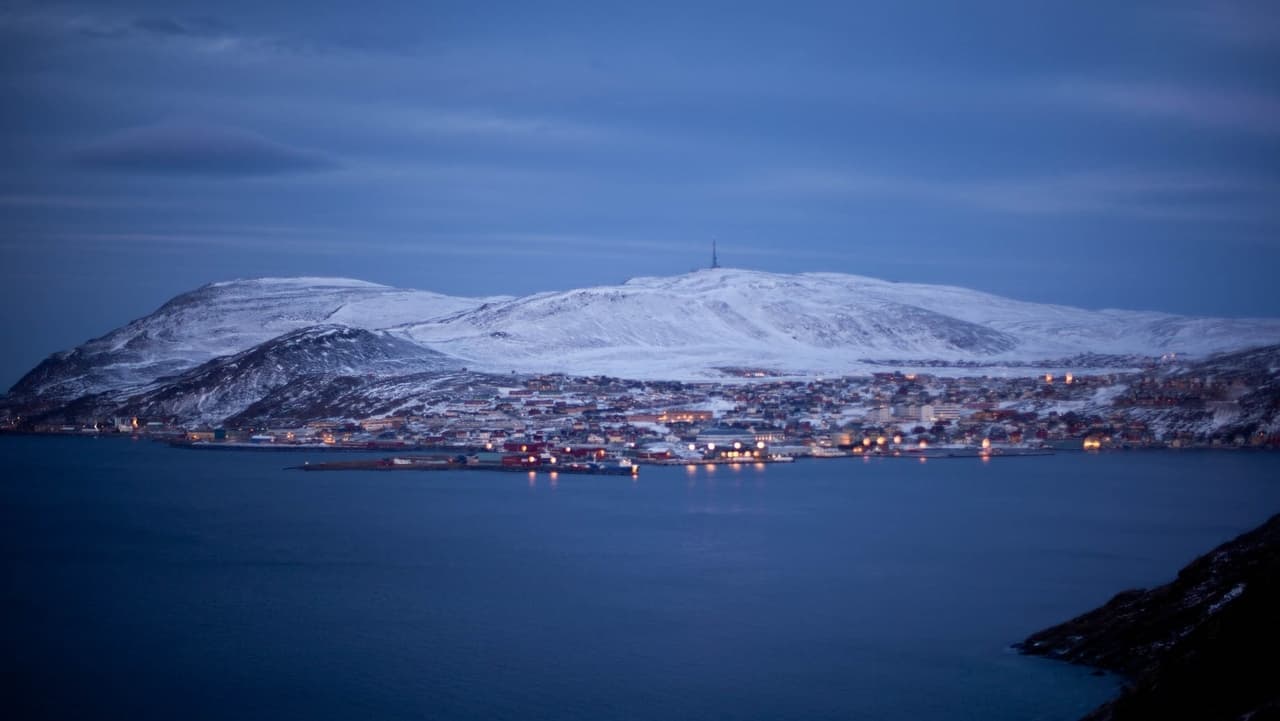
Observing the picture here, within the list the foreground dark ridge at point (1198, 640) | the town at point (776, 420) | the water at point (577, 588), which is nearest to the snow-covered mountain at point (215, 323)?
the town at point (776, 420)

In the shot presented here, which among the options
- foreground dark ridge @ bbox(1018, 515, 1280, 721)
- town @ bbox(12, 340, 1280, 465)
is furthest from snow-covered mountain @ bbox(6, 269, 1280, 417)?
foreground dark ridge @ bbox(1018, 515, 1280, 721)

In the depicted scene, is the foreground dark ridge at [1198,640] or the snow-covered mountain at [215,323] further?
the snow-covered mountain at [215,323]

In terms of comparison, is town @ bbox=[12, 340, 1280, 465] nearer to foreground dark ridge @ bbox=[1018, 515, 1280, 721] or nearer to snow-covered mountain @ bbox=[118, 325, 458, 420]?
snow-covered mountain @ bbox=[118, 325, 458, 420]

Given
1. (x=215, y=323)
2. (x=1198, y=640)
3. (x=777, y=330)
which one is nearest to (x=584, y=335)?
(x=777, y=330)

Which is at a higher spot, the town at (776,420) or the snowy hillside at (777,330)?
the snowy hillside at (777,330)

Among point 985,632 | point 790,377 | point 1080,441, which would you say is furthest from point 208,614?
point 790,377

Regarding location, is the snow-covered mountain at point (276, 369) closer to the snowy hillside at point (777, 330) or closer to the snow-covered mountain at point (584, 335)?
the snow-covered mountain at point (584, 335)
